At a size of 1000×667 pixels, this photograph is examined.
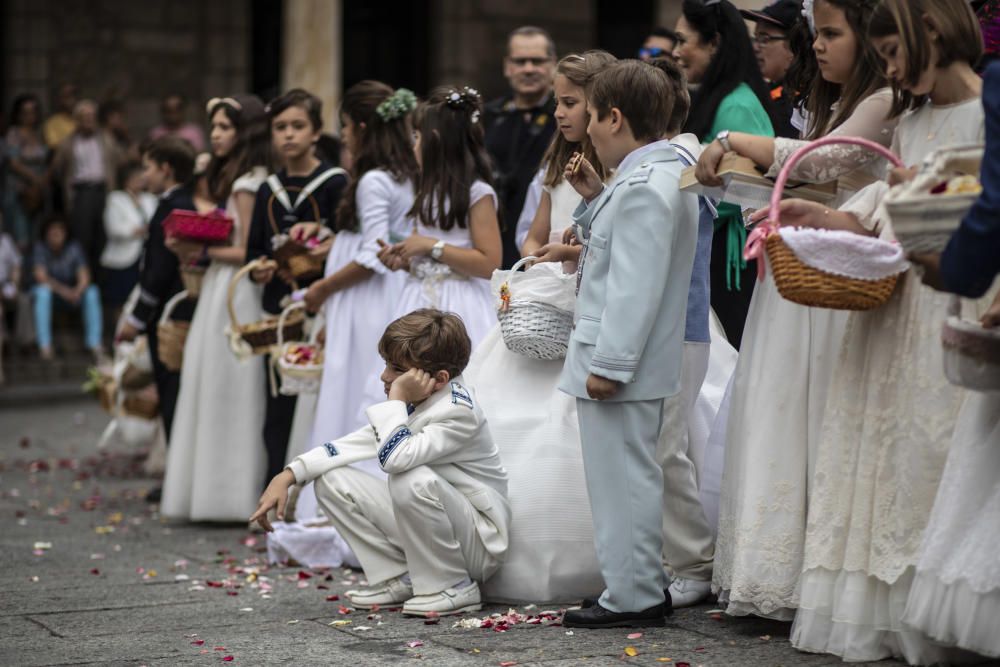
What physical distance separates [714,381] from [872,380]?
1437 millimetres

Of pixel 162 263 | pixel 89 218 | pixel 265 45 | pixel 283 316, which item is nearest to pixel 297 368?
pixel 283 316

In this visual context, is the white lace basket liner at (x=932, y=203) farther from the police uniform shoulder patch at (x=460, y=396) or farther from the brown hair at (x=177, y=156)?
the brown hair at (x=177, y=156)

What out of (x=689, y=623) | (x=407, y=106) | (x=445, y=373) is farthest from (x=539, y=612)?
(x=407, y=106)

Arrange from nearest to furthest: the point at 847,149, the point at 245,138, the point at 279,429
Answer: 1. the point at 847,149
2. the point at 279,429
3. the point at 245,138

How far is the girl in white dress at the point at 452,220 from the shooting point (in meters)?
6.64

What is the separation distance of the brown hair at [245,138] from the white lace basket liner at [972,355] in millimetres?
4841

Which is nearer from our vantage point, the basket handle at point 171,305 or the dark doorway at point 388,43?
the basket handle at point 171,305

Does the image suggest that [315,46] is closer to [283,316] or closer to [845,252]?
[283,316]

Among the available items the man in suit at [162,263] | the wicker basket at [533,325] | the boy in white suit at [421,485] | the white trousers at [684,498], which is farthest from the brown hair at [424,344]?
the man in suit at [162,263]

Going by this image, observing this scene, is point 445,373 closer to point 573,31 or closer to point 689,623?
point 689,623

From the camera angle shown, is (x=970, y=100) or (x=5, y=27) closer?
(x=970, y=100)

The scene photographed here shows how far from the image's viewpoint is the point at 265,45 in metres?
18.8

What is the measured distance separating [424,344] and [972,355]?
206 centimetres

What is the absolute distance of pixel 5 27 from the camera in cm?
1694
